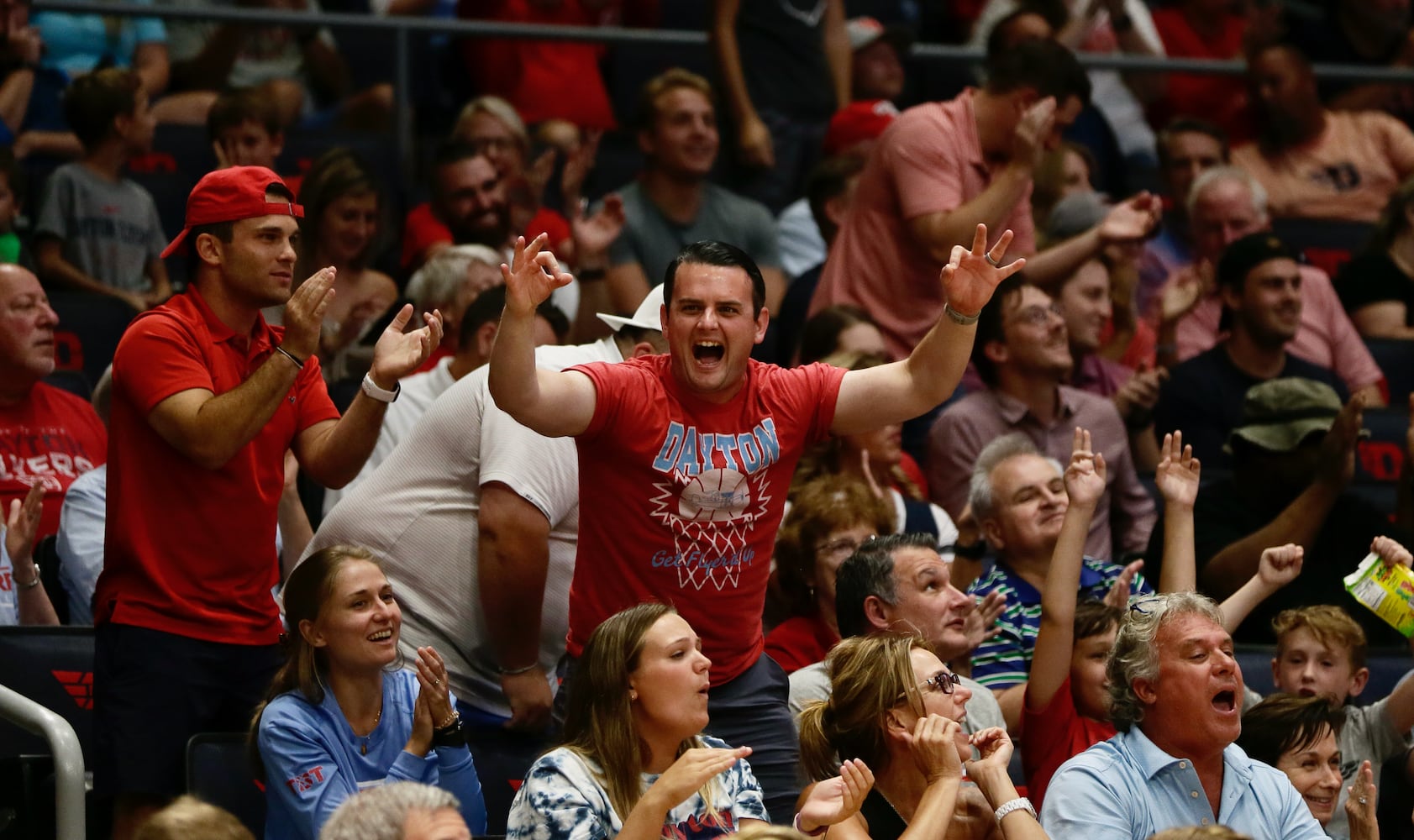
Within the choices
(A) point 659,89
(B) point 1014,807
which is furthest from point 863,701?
(A) point 659,89

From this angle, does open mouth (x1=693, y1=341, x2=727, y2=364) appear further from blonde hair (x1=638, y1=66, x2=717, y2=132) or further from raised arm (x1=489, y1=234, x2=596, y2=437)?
blonde hair (x1=638, y1=66, x2=717, y2=132)

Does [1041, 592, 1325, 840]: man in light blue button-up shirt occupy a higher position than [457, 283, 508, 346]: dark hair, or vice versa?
[457, 283, 508, 346]: dark hair

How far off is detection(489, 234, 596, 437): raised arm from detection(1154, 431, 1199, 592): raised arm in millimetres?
1695

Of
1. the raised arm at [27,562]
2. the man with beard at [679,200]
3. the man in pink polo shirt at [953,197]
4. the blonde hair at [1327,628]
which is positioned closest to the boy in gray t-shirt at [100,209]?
the man with beard at [679,200]

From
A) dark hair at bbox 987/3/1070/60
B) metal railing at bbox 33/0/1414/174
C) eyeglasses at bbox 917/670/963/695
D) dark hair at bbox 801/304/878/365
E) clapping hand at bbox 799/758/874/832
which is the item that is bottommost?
clapping hand at bbox 799/758/874/832

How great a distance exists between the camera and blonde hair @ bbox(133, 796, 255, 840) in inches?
118

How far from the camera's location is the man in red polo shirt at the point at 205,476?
13.0 ft

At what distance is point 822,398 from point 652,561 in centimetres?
47

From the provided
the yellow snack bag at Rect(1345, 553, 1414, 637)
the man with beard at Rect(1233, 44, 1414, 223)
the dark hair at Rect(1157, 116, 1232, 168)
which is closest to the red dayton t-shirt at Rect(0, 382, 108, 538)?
the yellow snack bag at Rect(1345, 553, 1414, 637)

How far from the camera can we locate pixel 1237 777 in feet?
12.9

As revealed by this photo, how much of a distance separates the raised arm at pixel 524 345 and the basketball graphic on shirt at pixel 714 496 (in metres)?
0.33

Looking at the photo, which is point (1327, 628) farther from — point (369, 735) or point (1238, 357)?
point (369, 735)

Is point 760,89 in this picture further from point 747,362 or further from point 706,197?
point 747,362

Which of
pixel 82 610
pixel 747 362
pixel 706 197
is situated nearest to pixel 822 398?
pixel 747 362
